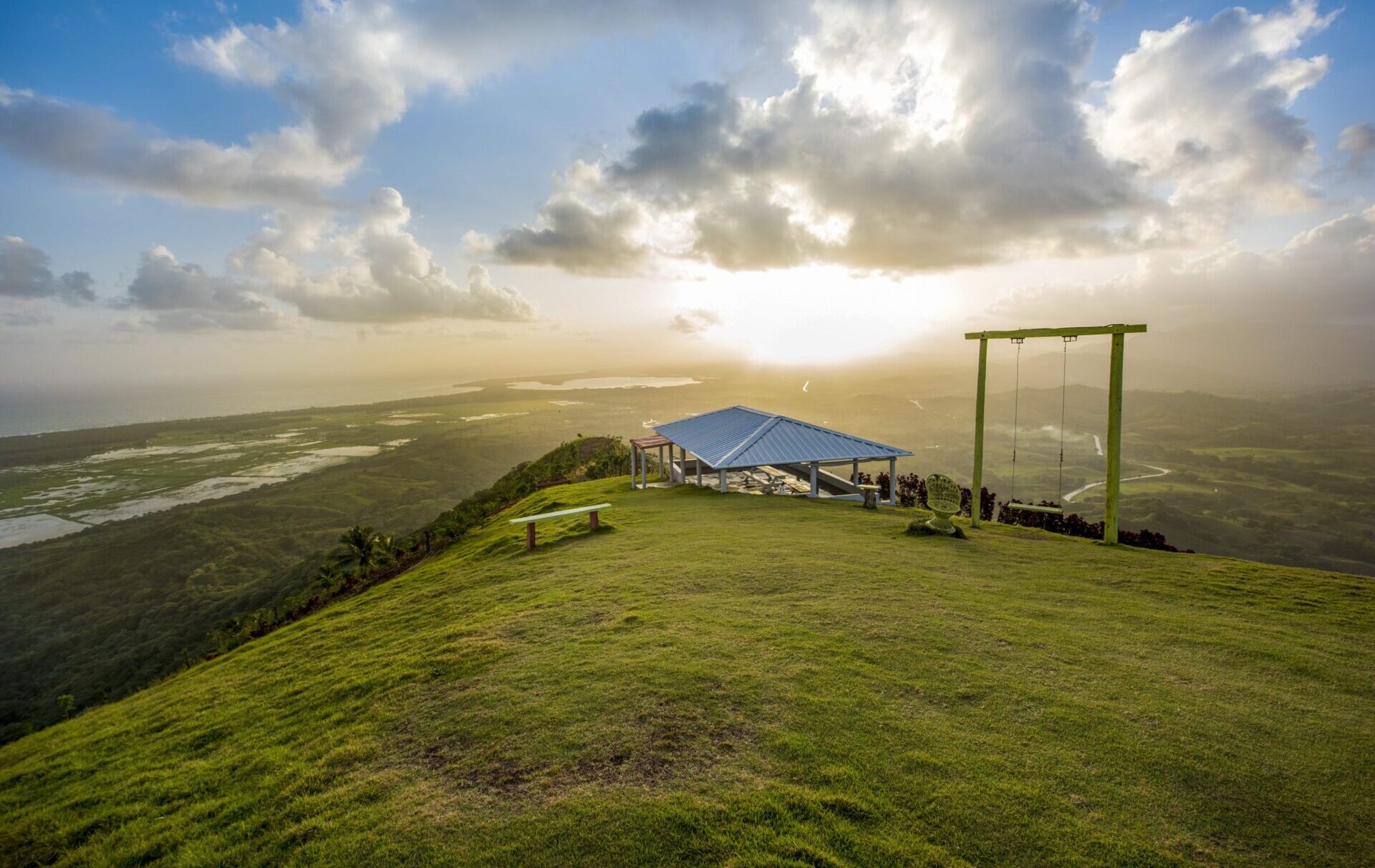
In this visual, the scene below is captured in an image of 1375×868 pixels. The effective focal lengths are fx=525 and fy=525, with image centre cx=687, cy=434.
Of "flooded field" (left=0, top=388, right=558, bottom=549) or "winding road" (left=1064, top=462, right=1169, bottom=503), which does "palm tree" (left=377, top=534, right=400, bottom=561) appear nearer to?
"winding road" (left=1064, top=462, right=1169, bottom=503)

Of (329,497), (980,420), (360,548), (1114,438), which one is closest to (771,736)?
(1114,438)

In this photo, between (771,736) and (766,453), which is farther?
(766,453)

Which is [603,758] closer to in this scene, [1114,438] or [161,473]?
[1114,438]

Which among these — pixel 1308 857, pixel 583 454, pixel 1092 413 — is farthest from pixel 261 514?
pixel 1092 413

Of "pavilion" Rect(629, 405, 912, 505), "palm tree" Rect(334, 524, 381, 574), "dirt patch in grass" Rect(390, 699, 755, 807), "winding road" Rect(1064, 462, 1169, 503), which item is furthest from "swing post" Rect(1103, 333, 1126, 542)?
"winding road" Rect(1064, 462, 1169, 503)

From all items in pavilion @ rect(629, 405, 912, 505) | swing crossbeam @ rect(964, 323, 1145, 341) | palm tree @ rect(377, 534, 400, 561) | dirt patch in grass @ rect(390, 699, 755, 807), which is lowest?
palm tree @ rect(377, 534, 400, 561)
